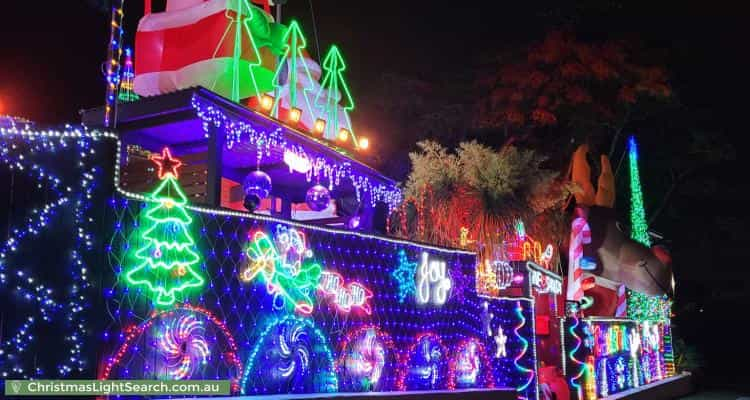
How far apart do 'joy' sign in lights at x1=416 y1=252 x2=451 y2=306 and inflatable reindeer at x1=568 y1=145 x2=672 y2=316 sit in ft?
22.3

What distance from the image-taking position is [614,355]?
14945mm

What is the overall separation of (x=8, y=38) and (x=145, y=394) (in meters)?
10.5

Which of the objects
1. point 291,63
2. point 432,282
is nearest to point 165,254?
point 432,282

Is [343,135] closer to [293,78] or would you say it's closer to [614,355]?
[293,78]

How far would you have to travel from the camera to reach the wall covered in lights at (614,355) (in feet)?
42.0

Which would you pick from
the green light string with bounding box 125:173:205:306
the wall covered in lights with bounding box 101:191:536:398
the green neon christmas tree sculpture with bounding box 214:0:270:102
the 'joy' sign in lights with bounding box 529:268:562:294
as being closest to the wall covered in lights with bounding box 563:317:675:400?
the 'joy' sign in lights with bounding box 529:268:562:294

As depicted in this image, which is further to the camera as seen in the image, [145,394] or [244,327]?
[244,327]

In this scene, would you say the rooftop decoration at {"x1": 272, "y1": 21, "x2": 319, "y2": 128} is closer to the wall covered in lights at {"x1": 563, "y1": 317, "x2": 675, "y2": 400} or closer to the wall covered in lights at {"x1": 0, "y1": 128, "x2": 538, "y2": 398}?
the wall covered in lights at {"x1": 0, "y1": 128, "x2": 538, "y2": 398}

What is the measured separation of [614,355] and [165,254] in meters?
11.3

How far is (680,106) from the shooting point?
21.6 meters

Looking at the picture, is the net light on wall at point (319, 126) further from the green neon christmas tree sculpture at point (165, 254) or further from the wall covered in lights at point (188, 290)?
the green neon christmas tree sculpture at point (165, 254)

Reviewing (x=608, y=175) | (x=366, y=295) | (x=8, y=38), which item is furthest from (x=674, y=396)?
(x=8, y=38)

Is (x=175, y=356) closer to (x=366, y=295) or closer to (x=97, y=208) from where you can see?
(x=97, y=208)

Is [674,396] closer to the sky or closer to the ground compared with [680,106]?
closer to the ground
